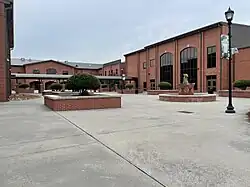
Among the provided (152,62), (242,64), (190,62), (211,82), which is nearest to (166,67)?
(152,62)

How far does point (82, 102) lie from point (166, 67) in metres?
35.7

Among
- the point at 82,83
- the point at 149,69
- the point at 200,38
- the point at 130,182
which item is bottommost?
the point at 130,182

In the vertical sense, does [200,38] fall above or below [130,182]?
above

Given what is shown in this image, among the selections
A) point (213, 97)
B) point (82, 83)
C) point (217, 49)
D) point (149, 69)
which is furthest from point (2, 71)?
point (149, 69)

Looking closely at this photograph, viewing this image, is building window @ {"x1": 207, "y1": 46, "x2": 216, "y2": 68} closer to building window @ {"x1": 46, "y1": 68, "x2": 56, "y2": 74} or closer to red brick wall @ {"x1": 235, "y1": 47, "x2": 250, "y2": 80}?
red brick wall @ {"x1": 235, "y1": 47, "x2": 250, "y2": 80}

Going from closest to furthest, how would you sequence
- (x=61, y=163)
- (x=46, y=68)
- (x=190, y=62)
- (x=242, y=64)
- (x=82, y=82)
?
(x=61, y=163) < (x=82, y=82) < (x=242, y=64) < (x=190, y=62) < (x=46, y=68)

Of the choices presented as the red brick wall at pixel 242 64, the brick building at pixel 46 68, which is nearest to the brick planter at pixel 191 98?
the red brick wall at pixel 242 64

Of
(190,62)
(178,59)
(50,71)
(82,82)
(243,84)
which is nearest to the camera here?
(82,82)

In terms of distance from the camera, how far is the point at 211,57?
36.2 metres

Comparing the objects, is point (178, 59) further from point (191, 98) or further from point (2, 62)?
point (2, 62)

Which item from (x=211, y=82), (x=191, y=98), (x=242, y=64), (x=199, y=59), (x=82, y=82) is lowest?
(x=191, y=98)

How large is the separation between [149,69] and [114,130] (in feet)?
151

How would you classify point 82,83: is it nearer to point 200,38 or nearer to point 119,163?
point 119,163

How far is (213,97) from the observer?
67.3 ft
